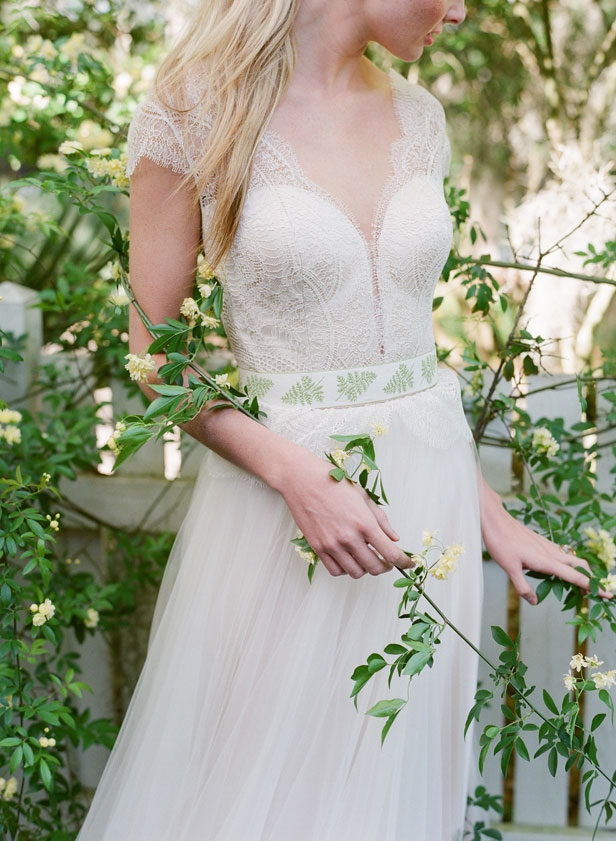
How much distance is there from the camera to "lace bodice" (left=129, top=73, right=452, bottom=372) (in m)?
1.23

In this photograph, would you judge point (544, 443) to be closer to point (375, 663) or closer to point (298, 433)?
point (298, 433)

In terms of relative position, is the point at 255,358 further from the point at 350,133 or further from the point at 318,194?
the point at 350,133

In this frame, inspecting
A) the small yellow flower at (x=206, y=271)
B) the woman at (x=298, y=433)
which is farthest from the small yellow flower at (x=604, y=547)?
the small yellow flower at (x=206, y=271)

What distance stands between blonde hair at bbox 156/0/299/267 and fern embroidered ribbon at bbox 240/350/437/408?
0.63 feet

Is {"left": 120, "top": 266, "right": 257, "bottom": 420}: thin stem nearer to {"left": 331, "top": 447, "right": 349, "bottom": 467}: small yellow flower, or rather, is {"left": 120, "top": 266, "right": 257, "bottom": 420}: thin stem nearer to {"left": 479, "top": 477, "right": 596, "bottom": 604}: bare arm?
{"left": 331, "top": 447, "right": 349, "bottom": 467}: small yellow flower

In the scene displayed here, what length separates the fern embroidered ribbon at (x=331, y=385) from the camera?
1313mm

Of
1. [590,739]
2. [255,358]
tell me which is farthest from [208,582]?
[590,739]

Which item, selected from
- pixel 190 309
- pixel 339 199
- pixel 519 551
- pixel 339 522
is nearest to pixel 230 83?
pixel 339 199

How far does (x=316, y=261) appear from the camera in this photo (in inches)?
48.6

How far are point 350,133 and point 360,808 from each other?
95 centimetres

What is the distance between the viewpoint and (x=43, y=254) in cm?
257

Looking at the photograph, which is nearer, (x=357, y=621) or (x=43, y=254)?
(x=357, y=621)

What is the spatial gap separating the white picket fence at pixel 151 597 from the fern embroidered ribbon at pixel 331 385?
0.65 metres

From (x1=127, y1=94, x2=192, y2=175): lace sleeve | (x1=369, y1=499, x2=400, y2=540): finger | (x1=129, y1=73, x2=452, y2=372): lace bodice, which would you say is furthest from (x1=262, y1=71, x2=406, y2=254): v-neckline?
(x1=369, y1=499, x2=400, y2=540): finger
